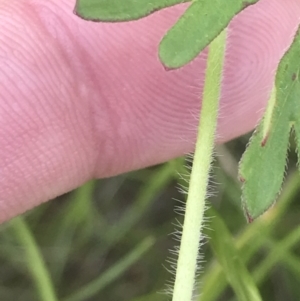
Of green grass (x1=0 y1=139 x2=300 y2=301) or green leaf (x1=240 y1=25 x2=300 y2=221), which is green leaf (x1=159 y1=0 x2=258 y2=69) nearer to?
green leaf (x1=240 y1=25 x2=300 y2=221)

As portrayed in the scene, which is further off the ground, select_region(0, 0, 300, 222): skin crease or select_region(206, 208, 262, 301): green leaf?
select_region(0, 0, 300, 222): skin crease

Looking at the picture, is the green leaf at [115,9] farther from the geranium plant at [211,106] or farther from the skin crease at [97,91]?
the skin crease at [97,91]

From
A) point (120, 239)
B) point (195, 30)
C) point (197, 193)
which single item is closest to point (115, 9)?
point (195, 30)

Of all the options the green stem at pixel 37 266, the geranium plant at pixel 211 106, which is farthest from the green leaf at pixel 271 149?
the green stem at pixel 37 266

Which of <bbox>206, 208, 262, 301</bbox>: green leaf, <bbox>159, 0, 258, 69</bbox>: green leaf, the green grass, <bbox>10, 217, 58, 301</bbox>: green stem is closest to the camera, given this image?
<bbox>159, 0, 258, 69</bbox>: green leaf

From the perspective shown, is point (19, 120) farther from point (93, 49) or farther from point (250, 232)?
point (250, 232)

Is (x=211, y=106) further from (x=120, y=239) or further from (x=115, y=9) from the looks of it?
(x=120, y=239)

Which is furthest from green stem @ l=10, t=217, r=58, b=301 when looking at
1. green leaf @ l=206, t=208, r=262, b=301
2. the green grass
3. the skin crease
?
green leaf @ l=206, t=208, r=262, b=301
